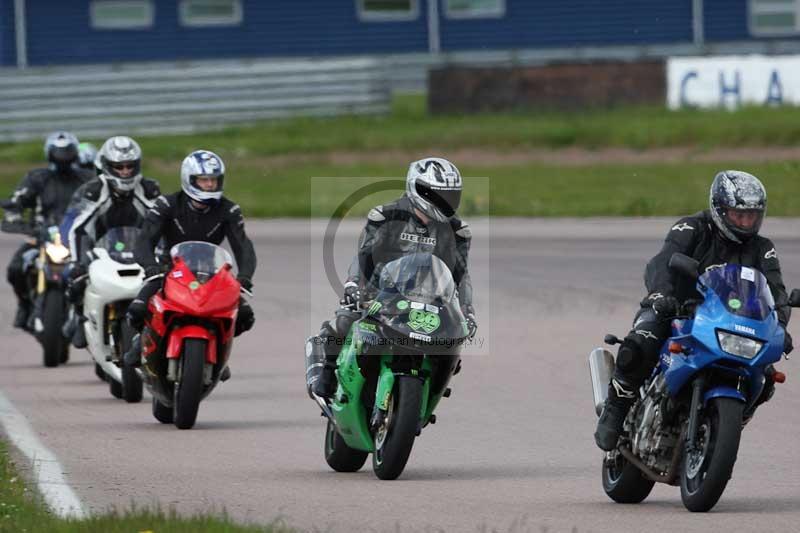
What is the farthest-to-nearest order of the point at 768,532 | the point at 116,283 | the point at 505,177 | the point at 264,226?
the point at 505,177 < the point at 264,226 < the point at 116,283 < the point at 768,532

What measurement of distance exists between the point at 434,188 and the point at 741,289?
6.84ft

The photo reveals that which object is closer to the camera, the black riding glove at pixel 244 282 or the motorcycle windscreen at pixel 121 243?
the black riding glove at pixel 244 282

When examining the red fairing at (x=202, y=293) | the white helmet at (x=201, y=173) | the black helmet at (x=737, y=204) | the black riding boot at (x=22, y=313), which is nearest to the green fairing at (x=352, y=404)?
the black helmet at (x=737, y=204)

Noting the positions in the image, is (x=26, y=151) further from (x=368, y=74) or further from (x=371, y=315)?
(x=371, y=315)

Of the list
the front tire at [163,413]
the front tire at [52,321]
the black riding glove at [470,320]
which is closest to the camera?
the black riding glove at [470,320]

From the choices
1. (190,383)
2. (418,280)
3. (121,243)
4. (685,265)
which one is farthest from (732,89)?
(685,265)

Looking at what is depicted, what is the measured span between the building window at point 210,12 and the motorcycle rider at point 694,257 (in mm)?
37309

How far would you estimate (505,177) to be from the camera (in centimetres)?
3120

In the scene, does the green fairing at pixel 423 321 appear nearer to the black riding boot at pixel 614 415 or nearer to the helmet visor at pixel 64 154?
the black riding boot at pixel 614 415

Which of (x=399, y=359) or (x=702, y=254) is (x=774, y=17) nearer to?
(x=399, y=359)

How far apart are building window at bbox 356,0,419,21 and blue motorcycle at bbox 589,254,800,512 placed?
37.4 m

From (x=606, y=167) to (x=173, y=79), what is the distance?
8090mm

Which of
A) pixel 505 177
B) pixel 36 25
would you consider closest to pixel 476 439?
pixel 505 177

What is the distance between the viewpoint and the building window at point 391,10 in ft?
150
